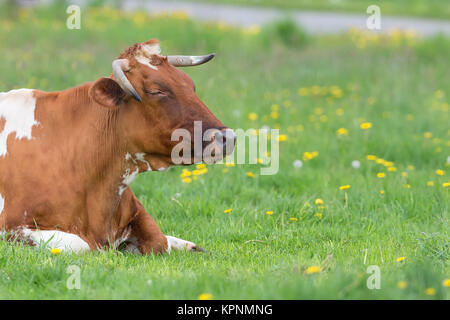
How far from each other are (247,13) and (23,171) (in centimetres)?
1431

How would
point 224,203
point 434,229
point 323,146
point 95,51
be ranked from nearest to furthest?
point 434,229 < point 224,203 < point 323,146 < point 95,51

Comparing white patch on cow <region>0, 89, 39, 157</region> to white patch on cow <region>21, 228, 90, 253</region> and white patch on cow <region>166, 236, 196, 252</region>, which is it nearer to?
white patch on cow <region>21, 228, 90, 253</region>

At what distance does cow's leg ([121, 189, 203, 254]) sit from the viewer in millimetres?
4566

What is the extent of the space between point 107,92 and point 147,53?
34 cm

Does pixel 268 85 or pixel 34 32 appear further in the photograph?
pixel 34 32

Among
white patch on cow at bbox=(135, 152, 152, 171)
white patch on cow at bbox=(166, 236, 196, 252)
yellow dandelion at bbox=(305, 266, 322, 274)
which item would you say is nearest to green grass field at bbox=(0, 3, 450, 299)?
yellow dandelion at bbox=(305, 266, 322, 274)

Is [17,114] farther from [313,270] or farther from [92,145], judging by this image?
[313,270]

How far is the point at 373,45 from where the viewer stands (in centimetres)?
1173

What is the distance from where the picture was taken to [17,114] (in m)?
4.49

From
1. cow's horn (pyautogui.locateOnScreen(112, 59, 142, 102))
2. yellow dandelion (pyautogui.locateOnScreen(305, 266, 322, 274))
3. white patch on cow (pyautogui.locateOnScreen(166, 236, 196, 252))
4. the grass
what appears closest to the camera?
yellow dandelion (pyautogui.locateOnScreen(305, 266, 322, 274))

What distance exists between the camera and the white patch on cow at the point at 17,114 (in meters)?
4.41

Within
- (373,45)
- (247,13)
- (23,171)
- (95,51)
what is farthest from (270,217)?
(247,13)

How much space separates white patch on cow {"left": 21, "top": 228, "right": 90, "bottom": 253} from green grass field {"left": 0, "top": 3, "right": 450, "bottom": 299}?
0.11 metres

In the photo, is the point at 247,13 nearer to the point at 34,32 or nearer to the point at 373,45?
the point at 373,45
